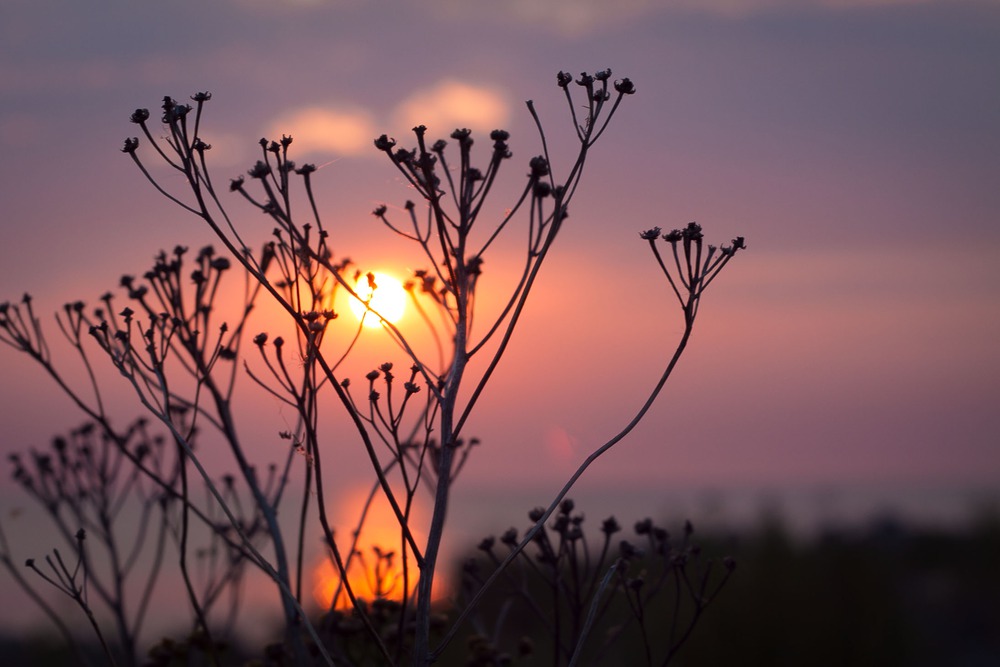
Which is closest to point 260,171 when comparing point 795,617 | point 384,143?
point 384,143

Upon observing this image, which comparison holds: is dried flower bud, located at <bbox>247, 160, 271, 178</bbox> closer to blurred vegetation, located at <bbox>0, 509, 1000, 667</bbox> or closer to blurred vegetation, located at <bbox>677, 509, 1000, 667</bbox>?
blurred vegetation, located at <bbox>0, 509, 1000, 667</bbox>

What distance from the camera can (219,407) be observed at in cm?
298

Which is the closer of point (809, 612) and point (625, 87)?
point (625, 87)

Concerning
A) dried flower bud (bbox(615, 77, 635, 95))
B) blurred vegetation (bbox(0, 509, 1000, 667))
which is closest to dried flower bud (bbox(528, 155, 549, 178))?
dried flower bud (bbox(615, 77, 635, 95))

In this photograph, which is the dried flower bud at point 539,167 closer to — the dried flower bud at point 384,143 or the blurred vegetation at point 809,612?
the dried flower bud at point 384,143

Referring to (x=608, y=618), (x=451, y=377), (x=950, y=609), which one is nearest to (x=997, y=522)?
(x=950, y=609)

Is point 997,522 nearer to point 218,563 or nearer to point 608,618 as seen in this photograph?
point 608,618

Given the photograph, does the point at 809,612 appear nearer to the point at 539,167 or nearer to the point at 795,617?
the point at 795,617

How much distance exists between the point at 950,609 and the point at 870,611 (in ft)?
22.1

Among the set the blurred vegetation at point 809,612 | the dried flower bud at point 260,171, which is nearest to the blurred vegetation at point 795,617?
the blurred vegetation at point 809,612

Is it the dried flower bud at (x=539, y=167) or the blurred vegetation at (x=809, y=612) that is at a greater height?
the dried flower bud at (x=539, y=167)

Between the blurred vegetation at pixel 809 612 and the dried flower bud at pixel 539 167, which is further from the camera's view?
the blurred vegetation at pixel 809 612

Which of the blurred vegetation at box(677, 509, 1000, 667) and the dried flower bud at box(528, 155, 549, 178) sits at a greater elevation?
the dried flower bud at box(528, 155, 549, 178)

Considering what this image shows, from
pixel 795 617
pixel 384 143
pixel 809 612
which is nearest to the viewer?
pixel 384 143
